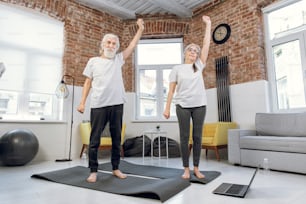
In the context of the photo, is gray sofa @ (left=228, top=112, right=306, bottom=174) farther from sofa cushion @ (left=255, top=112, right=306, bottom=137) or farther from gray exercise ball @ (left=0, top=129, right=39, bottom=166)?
gray exercise ball @ (left=0, top=129, right=39, bottom=166)

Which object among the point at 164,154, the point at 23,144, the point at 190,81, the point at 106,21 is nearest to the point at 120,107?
the point at 190,81

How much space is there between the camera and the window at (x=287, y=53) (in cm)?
352

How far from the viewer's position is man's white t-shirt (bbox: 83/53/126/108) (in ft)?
6.91

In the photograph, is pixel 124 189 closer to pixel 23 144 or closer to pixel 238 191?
pixel 238 191

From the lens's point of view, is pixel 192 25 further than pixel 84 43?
Yes

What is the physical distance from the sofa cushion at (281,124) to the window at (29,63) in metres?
3.52

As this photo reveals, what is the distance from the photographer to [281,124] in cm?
322

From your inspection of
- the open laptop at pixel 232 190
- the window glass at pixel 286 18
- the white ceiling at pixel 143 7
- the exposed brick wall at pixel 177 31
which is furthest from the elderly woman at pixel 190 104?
the white ceiling at pixel 143 7

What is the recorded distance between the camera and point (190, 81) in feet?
7.18

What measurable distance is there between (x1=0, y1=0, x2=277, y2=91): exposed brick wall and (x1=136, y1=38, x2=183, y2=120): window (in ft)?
0.58

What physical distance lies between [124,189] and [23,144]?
2.00m

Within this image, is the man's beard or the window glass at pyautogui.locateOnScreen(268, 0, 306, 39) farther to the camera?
the window glass at pyautogui.locateOnScreen(268, 0, 306, 39)

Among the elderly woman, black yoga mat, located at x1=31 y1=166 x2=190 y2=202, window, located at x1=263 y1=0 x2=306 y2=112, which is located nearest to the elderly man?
black yoga mat, located at x1=31 y1=166 x2=190 y2=202

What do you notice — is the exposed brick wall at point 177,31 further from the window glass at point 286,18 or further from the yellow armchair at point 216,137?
the yellow armchair at point 216,137
